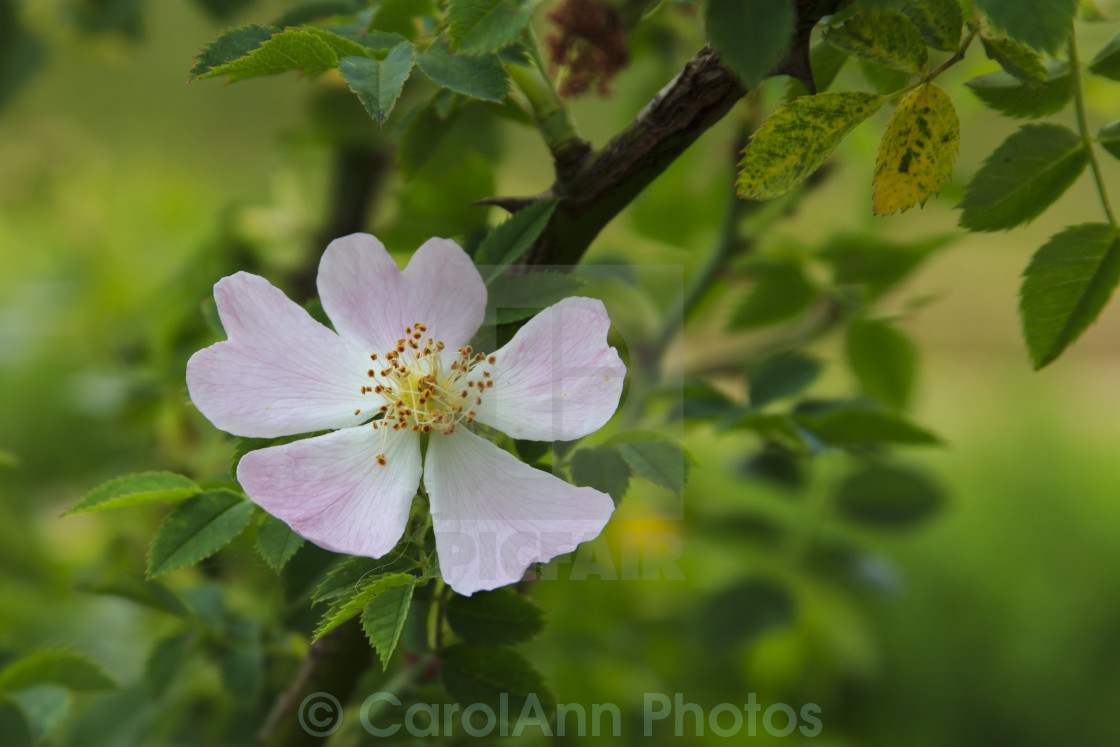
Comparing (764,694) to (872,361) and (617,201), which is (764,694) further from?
(617,201)

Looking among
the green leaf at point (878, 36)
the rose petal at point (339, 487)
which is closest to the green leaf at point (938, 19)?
the green leaf at point (878, 36)

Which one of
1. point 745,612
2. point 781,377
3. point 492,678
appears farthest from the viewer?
point 745,612

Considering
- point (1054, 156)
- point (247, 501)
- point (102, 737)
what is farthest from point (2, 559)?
point (1054, 156)

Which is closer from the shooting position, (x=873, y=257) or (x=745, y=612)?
(x=873, y=257)

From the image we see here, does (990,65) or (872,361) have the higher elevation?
(990,65)

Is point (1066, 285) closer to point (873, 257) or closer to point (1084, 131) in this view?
point (1084, 131)

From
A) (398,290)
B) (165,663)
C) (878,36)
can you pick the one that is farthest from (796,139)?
(165,663)

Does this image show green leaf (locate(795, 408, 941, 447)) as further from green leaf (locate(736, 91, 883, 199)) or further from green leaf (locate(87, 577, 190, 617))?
green leaf (locate(87, 577, 190, 617))

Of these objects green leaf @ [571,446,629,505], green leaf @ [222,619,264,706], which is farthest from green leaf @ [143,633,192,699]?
green leaf @ [571,446,629,505]
